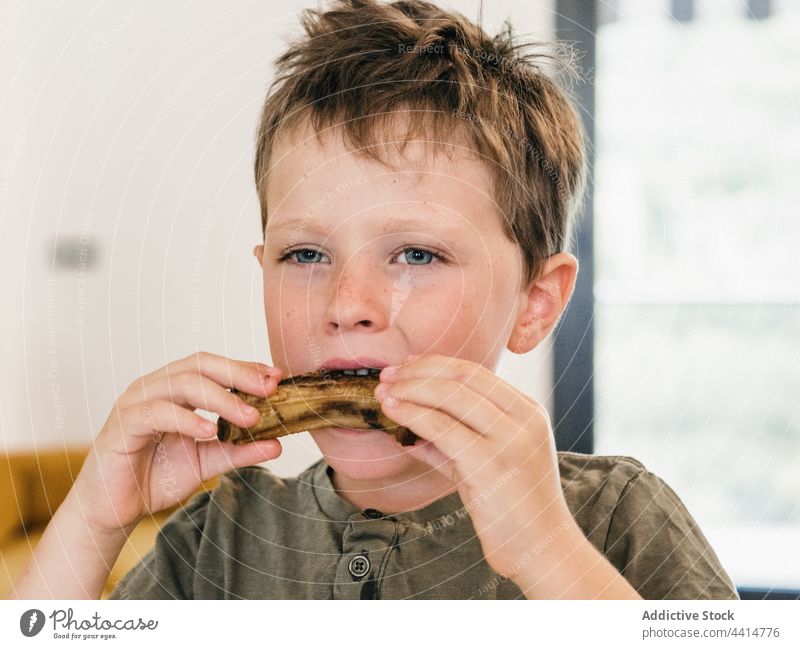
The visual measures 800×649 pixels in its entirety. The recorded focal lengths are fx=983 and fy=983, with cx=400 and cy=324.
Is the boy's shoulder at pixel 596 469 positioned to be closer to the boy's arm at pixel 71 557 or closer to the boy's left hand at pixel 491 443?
the boy's left hand at pixel 491 443

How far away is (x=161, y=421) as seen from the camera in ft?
1.96

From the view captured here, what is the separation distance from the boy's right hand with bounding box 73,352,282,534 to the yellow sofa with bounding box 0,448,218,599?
0.03 meters

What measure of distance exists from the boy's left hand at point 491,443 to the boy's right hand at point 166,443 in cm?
9

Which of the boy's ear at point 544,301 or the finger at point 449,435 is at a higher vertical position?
the boy's ear at point 544,301

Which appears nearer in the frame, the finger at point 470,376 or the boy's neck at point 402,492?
the finger at point 470,376

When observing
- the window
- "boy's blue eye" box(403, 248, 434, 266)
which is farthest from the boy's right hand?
the window

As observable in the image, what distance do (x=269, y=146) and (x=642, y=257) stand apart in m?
0.26

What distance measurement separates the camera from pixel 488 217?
0.62m

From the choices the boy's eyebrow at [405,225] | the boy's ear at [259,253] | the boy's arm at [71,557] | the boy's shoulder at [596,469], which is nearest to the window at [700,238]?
the boy's shoulder at [596,469]

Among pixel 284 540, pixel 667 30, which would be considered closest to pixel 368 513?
pixel 284 540

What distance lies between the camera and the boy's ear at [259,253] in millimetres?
663

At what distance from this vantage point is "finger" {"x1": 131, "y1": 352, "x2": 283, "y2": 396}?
1.93 ft

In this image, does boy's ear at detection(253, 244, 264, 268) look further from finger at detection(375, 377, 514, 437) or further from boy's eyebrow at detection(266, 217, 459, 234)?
finger at detection(375, 377, 514, 437)
